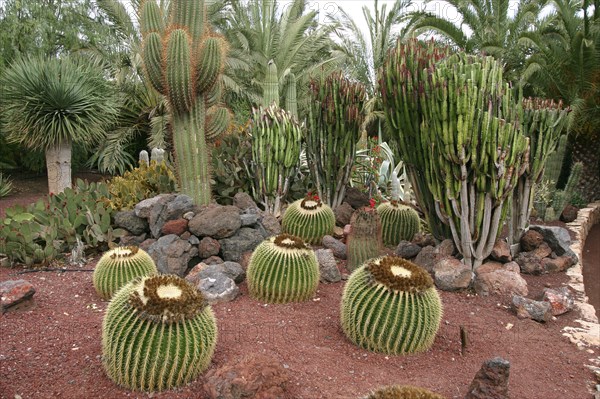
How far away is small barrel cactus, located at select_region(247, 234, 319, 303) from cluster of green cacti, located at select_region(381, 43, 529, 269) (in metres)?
1.61

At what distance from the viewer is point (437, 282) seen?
5141 millimetres

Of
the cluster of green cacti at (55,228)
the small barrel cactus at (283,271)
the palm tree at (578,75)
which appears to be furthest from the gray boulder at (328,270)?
the palm tree at (578,75)

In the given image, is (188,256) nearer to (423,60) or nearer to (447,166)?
(447,166)

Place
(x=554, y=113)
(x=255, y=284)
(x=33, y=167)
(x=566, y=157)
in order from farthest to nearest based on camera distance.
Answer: (x=33, y=167)
(x=566, y=157)
(x=554, y=113)
(x=255, y=284)

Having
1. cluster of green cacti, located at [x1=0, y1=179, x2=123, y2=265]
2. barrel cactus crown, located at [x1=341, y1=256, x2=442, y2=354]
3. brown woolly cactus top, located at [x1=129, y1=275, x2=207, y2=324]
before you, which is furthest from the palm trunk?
barrel cactus crown, located at [x1=341, y1=256, x2=442, y2=354]

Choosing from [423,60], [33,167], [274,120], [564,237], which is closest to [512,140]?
[423,60]

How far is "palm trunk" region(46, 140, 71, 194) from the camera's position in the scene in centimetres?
1160

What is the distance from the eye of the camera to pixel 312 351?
3.69 metres

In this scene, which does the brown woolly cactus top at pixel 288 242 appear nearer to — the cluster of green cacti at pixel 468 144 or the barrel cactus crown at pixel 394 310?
the barrel cactus crown at pixel 394 310

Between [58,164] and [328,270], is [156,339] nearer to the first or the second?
[328,270]

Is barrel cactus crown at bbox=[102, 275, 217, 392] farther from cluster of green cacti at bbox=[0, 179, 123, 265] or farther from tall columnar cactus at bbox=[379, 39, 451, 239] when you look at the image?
tall columnar cactus at bbox=[379, 39, 451, 239]

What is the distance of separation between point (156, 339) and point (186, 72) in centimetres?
444

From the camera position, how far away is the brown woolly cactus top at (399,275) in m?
3.62

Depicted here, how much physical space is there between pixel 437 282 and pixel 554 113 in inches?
96.1
